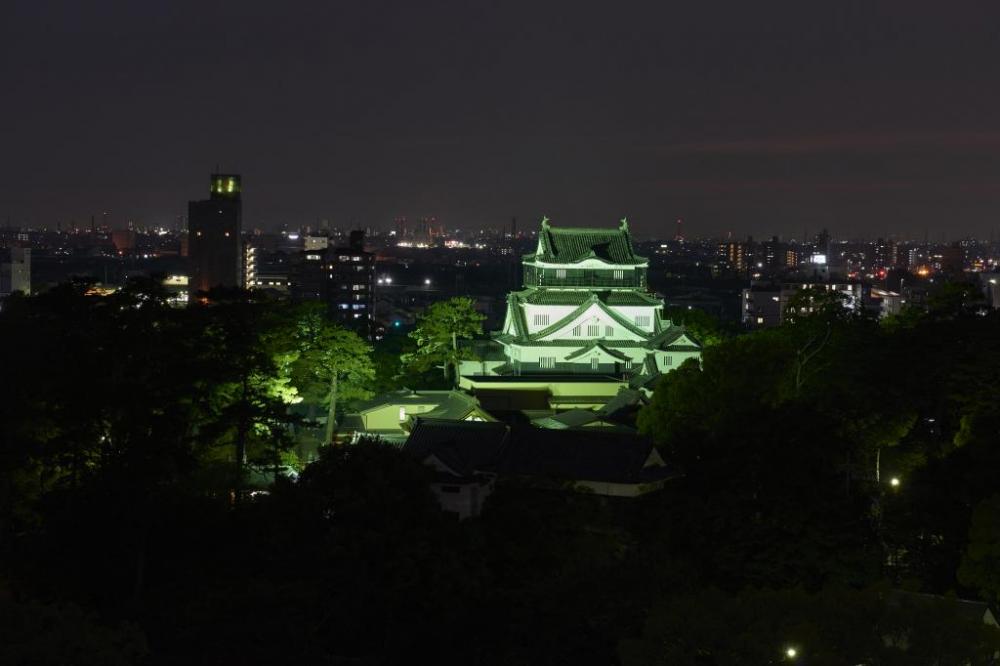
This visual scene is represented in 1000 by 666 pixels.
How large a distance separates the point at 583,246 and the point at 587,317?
391cm

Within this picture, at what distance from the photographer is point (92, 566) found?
85.8ft

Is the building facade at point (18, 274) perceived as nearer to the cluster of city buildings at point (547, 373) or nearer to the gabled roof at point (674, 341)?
the cluster of city buildings at point (547, 373)

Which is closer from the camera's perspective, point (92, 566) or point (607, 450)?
point (92, 566)

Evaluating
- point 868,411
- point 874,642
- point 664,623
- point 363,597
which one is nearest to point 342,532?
point 363,597

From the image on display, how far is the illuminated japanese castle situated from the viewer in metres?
46.7

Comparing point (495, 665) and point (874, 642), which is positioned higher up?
point (874, 642)

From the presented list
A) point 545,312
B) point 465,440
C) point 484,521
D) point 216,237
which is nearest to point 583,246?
point 545,312

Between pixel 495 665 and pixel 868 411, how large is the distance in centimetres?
1140

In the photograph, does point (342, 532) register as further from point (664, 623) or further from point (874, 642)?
point (874, 642)

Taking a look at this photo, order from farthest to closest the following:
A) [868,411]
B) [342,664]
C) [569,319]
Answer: [569,319] → [868,411] → [342,664]

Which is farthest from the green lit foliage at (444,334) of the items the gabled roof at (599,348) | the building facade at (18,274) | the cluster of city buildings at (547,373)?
the building facade at (18,274)

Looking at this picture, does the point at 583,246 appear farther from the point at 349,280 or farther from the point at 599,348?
the point at 349,280

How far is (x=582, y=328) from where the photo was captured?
4934 centimetres

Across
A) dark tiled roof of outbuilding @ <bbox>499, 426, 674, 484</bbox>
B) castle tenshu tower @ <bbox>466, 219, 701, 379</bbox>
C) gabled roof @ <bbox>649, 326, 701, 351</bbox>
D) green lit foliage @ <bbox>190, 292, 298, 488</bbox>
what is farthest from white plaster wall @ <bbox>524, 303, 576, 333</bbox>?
dark tiled roof of outbuilding @ <bbox>499, 426, 674, 484</bbox>
